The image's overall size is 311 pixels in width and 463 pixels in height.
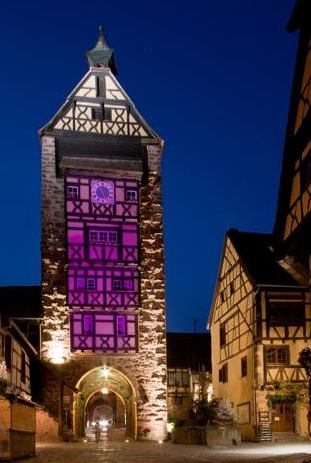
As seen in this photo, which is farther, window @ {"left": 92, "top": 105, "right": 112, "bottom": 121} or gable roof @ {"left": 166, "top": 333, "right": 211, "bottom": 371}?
gable roof @ {"left": 166, "top": 333, "right": 211, "bottom": 371}

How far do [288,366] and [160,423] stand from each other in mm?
7467

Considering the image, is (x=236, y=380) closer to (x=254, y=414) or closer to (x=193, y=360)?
(x=254, y=414)

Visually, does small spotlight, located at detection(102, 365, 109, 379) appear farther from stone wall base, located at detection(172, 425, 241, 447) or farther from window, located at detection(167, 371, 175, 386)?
window, located at detection(167, 371, 175, 386)

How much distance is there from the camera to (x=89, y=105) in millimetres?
38625

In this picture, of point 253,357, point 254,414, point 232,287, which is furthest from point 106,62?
point 254,414

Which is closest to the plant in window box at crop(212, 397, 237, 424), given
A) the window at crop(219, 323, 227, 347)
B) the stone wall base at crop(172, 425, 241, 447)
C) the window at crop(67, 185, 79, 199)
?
the stone wall base at crop(172, 425, 241, 447)

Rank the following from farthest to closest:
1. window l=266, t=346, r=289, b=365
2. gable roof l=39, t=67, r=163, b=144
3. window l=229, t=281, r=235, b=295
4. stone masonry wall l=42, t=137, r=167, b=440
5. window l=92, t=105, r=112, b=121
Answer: window l=229, t=281, r=235, b=295, window l=92, t=105, r=112, b=121, gable roof l=39, t=67, r=163, b=144, stone masonry wall l=42, t=137, r=167, b=440, window l=266, t=346, r=289, b=365

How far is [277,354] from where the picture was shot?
111ft

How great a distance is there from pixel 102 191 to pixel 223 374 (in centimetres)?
1283

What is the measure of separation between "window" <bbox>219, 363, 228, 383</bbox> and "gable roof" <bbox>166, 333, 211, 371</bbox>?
15811mm

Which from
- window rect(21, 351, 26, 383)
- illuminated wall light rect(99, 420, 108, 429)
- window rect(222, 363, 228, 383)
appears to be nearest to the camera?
window rect(21, 351, 26, 383)

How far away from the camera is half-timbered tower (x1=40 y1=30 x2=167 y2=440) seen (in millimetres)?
36375

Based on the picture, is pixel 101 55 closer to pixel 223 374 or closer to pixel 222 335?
pixel 222 335

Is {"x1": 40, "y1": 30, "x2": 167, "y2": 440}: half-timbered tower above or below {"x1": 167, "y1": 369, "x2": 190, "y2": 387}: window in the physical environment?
above
